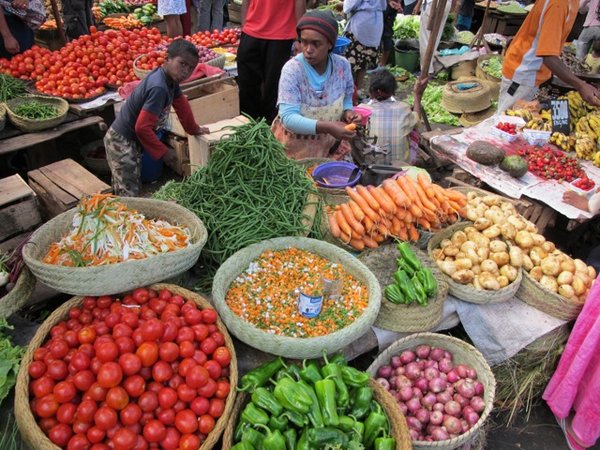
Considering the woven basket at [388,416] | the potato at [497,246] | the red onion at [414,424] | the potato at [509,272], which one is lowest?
the red onion at [414,424]

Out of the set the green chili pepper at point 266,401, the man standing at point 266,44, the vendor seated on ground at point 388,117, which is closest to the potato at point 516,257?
the vendor seated on ground at point 388,117

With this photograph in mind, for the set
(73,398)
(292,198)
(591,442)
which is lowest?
(591,442)

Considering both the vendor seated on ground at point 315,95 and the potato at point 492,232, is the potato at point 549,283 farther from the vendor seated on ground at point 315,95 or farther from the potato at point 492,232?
the vendor seated on ground at point 315,95

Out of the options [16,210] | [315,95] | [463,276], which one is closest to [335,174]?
[315,95]

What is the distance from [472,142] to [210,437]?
12.8ft

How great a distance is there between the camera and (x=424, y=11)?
6969mm

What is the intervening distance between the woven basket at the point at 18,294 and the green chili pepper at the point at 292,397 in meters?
1.38

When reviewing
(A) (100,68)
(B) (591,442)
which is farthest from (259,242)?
(A) (100,68)

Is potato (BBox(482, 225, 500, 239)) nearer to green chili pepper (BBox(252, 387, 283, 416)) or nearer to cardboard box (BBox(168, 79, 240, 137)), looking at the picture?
green chili pepper (BBox(252, 387, 283, 416))

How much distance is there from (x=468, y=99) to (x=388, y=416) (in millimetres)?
6035

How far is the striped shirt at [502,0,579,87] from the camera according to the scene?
4574mm

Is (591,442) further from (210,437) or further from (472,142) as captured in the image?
(472,142)

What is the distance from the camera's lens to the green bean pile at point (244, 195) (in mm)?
2822

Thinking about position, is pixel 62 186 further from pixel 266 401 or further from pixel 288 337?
pixel 266 401
